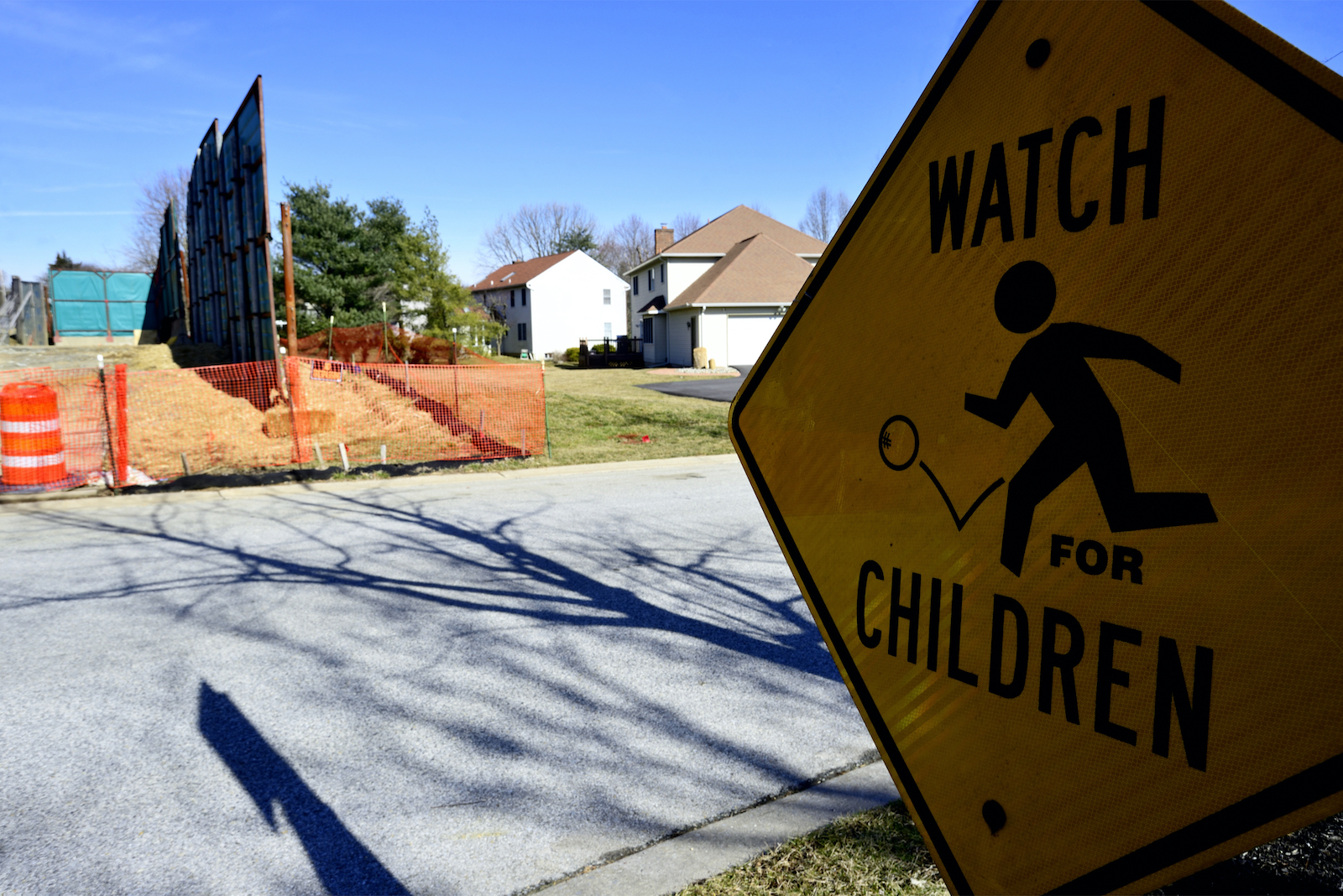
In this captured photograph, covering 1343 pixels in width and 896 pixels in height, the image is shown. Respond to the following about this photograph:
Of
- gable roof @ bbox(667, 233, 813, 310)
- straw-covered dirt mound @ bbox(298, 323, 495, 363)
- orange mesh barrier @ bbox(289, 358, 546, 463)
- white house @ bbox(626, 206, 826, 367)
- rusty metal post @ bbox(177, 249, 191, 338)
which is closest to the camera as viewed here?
orange mesh barrier @ bbox(289, 358, 546, 463)

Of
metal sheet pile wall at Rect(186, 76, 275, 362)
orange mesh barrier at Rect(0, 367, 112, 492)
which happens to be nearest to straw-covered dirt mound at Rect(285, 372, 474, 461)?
metal sheet pile wall at Rect(186, 76, 275, 362)

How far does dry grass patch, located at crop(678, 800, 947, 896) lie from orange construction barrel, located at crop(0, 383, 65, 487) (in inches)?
421

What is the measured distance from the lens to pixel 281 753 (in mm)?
3875

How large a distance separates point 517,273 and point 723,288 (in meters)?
31.2

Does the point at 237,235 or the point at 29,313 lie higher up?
the point at 237,235

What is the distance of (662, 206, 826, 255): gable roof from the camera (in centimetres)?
4516

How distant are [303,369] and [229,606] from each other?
9239 millimetres

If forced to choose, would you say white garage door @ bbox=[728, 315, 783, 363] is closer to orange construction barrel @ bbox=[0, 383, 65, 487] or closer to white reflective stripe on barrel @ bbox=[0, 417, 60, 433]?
orange construction barrel @ bbox=[0, 383, 65, 487]

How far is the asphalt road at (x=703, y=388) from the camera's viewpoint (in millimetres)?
24044

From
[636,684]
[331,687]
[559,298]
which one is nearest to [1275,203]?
[636,684]

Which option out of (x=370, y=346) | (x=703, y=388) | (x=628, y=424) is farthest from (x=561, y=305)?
(x=628, y=424)

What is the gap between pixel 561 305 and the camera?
59500 millimetres

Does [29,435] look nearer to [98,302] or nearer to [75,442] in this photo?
[75,442]

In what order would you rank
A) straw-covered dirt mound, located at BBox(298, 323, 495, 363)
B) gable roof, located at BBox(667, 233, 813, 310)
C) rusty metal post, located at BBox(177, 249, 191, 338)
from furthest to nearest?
gable roof, located at BBox(667, 233, 813, 310)
rusty metal post, located at BBox(177, 249, 191, 338)
straw-covered dirt mound, located at BBox(298, 323, 495, 363)
